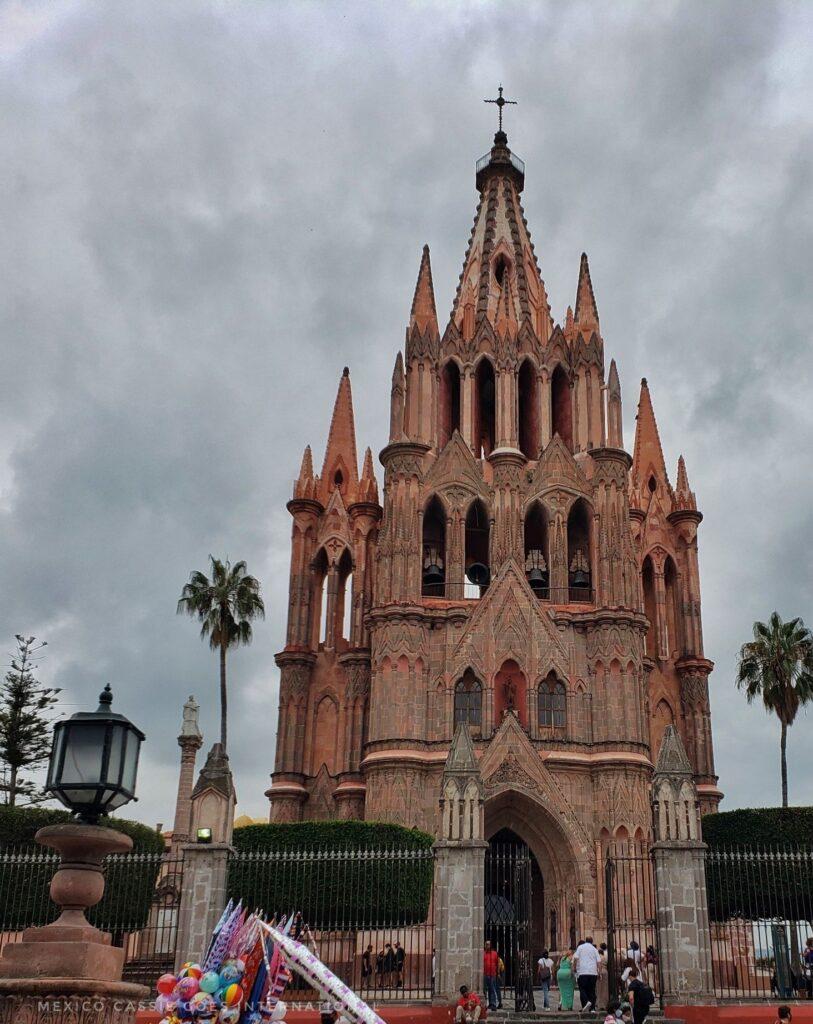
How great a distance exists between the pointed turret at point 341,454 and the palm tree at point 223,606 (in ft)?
16.3

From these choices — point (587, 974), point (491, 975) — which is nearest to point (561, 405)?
point (491, 975)

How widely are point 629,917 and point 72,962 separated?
25022mm

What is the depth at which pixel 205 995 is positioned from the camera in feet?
25.9

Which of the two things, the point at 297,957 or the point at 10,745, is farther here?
the point at 10,745

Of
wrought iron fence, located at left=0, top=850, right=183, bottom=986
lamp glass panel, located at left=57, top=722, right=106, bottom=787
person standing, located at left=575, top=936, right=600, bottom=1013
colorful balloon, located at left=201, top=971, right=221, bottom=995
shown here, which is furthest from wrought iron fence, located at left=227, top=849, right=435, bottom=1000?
lamp glass panel, located at left=57, top=722, right=106, bottom=787

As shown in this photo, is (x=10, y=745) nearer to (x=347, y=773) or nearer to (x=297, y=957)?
(x=347, y=773)

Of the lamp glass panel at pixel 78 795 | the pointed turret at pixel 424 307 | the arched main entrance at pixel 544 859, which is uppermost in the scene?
the pointed turret at pixel 424 307

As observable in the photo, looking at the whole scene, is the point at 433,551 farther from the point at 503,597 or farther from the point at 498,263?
the point at 498,263

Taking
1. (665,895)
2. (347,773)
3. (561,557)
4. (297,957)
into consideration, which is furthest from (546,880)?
(297,957)

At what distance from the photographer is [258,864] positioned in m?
25.0

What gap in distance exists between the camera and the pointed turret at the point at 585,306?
1737 inches

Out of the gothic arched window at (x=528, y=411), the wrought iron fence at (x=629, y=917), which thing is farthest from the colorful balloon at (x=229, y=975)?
the gothic arched window at (x=528, y=411)

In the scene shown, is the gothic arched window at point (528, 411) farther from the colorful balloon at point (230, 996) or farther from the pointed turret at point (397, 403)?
the colorful balloon at point (230, 996)

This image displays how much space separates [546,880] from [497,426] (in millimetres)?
15985
